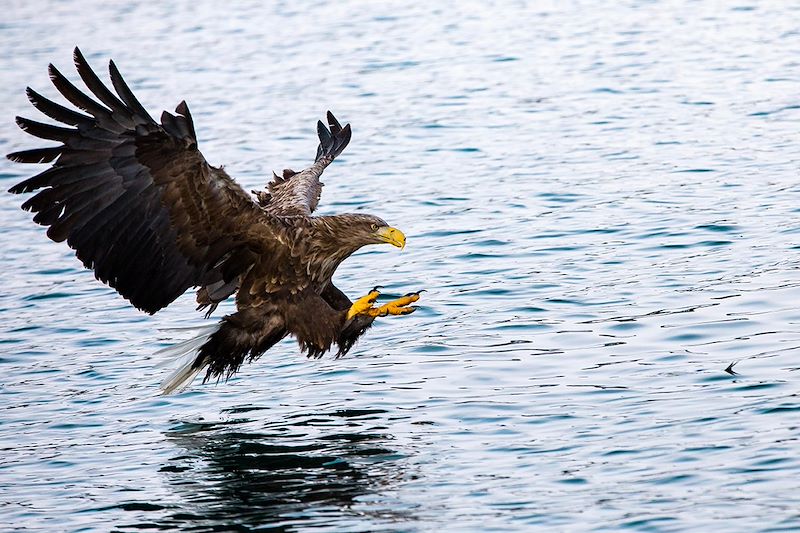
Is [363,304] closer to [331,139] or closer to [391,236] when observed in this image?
[391,236]

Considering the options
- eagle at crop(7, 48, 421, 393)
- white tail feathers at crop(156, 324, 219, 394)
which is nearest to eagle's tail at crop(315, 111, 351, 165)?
eagle at crop(7, 48, 421, 393)

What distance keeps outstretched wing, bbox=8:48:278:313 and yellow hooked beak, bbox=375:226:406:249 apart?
1.83 ft

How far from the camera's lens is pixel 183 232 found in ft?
22.8

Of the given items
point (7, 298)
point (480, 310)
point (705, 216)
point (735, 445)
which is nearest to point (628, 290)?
point (480, 310)

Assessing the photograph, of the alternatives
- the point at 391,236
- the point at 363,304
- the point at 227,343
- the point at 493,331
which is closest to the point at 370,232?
the point at 391,236

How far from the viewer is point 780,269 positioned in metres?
8.34

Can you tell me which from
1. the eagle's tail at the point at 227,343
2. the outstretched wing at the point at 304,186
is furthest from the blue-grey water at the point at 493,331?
the outstretched wing at the point at 304,186

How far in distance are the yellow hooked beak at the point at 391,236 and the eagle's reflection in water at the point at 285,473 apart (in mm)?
826

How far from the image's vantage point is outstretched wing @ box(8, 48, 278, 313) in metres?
6.53

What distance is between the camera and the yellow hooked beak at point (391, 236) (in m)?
7.15

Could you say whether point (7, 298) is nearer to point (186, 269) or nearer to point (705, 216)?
point (186, 269)

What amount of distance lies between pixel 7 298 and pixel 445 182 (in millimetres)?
3577

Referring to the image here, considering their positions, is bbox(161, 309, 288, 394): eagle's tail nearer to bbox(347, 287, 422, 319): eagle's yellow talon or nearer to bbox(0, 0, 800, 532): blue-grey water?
bbox(0, 0, 800, 532): blue-grey water

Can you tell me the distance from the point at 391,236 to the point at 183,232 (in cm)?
102
